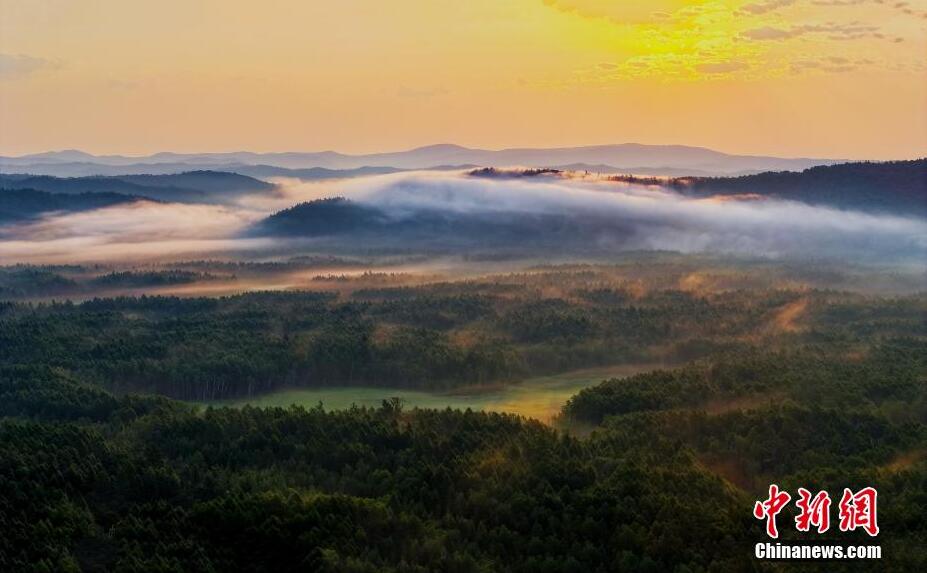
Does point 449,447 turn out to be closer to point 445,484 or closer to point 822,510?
point 445,484

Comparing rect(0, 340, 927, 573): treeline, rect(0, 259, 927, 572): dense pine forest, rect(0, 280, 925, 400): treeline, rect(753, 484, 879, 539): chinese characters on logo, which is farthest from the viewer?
rect(0, 280, 925, 400): treeline

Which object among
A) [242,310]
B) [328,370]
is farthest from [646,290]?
[328,370]

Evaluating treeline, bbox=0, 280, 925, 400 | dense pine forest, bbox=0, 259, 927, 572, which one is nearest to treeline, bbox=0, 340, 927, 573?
dense pine forest, bbox=0, 259, 927, 572

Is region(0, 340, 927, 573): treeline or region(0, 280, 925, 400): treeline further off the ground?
region(0, 280, 925, 400): treeline

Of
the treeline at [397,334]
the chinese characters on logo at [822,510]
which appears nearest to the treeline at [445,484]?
the chinese characters on logo at [822,510]

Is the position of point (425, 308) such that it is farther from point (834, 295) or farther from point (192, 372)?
point (834, 295)

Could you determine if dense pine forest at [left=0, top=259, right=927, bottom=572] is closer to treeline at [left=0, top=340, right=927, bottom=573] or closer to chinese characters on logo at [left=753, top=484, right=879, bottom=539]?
treeline at [left=0, top=340, right=927, bottom=573]

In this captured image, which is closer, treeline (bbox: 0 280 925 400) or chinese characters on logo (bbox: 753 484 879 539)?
chinese characters on logo (bbox: 753 484 879 539)
